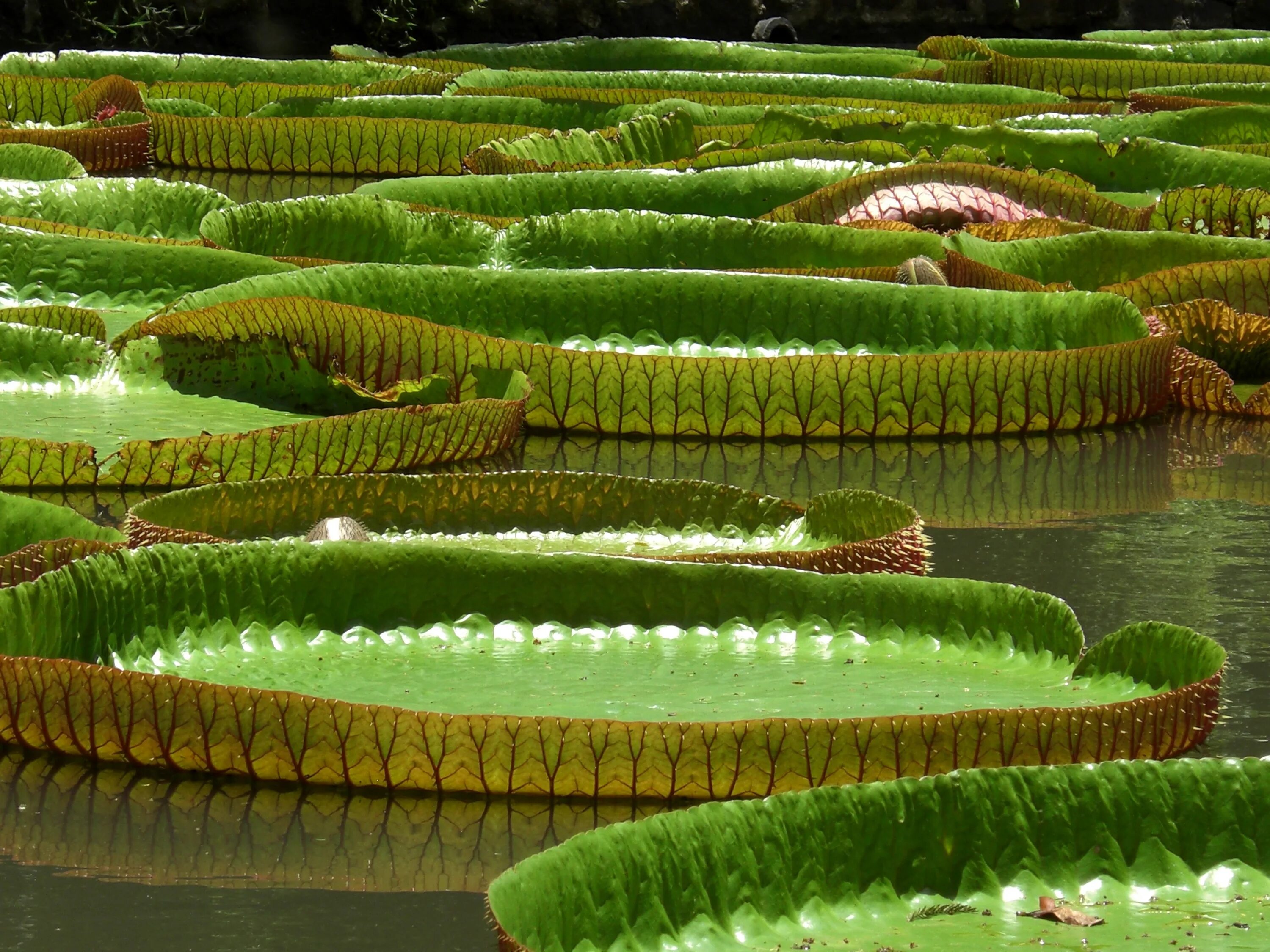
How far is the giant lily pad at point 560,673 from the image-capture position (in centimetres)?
171

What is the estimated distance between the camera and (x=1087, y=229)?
14.3ft

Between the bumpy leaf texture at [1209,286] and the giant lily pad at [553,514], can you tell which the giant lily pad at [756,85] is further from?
the giant lily pad at [553,514]

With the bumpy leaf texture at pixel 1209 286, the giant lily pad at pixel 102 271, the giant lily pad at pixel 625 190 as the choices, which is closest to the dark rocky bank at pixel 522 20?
the giant lily pad at pixel 625 190

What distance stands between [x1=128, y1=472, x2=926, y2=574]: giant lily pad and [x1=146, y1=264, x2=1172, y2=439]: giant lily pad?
2.25ft

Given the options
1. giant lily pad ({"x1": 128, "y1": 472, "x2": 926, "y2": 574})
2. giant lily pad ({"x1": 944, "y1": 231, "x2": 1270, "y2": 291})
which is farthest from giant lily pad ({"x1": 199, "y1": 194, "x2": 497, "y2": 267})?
giant lily pad ({"x1": 128, "y1": 472, "x2": 926, "y2": 574})

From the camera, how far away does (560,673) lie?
2006 mm

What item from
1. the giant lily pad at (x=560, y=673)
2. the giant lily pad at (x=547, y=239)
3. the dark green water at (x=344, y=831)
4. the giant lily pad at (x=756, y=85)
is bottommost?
the dark green water at (x=344, y=831)

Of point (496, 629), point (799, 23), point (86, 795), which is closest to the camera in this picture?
point (86, 795)

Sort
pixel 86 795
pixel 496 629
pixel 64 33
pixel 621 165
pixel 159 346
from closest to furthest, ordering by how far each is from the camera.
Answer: pixel 86 795 < pixel 496 629 < pixel 159 346 < pixel 621 165 < pixel 64 33

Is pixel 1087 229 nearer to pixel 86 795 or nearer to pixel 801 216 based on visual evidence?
pixel 801 216

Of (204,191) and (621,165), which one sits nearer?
(204,191)

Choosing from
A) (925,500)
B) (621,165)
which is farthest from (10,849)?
(621,165)

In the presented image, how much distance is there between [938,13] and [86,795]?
36.7 ft

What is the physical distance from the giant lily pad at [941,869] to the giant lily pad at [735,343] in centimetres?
179
